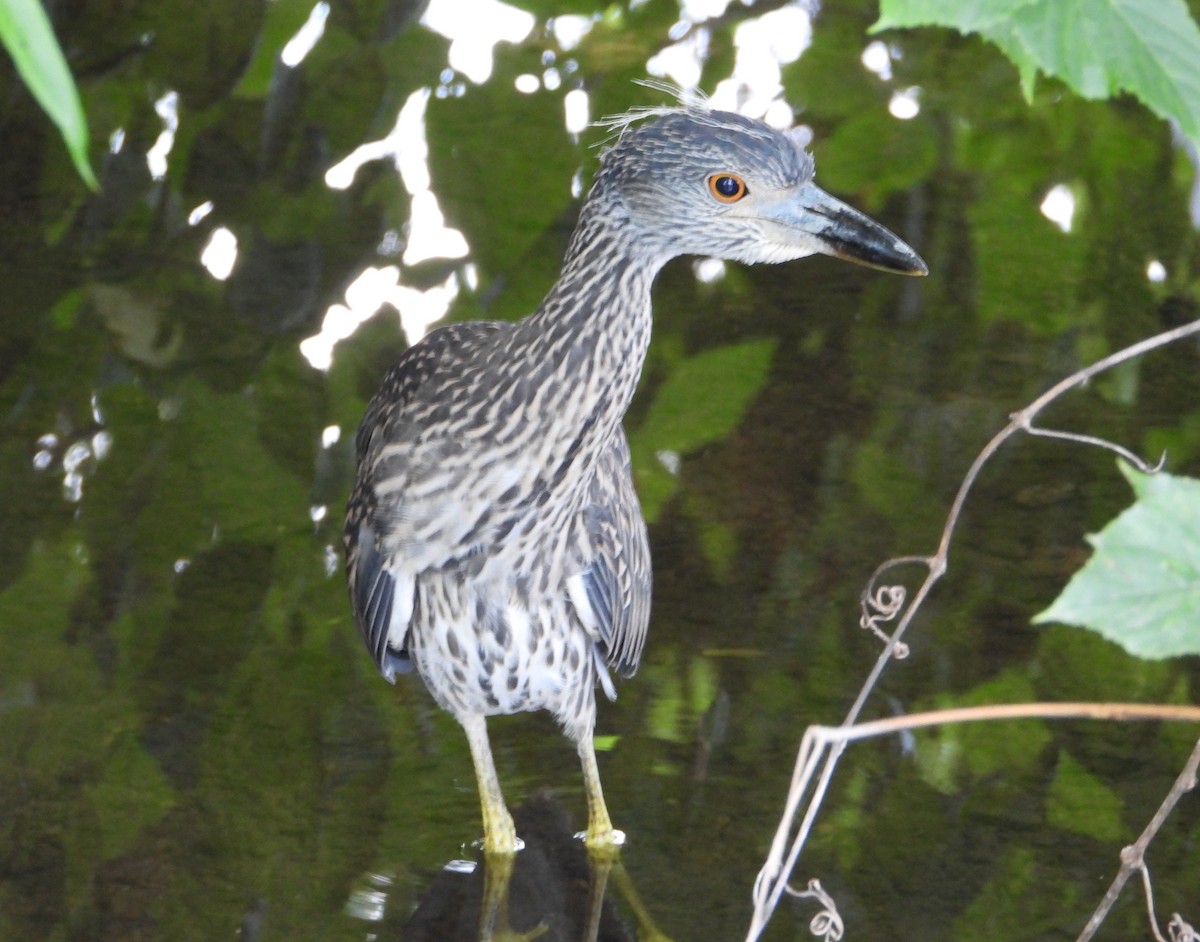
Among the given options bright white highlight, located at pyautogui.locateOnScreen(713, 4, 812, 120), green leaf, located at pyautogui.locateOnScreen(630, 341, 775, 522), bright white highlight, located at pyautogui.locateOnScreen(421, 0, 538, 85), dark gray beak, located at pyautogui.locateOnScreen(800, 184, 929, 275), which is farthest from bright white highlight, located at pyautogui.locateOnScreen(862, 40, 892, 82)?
dark gray beak, located at pyautogui.locateOnScreen(800, 184, 929, 275)

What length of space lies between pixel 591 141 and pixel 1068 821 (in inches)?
164

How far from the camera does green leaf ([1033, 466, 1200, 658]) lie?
1.30 metres

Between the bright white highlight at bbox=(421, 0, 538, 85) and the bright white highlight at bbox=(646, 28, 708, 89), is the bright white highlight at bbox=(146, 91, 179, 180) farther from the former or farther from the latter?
the bright white highlight at bbox=(646, 28, 708, 89)

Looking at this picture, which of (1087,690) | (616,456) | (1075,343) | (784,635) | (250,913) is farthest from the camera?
(1075,343)

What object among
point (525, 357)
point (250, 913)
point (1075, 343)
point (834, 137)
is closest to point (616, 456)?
point (525, 357)

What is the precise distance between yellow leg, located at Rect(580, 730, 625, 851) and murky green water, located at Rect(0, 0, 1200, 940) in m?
0.09

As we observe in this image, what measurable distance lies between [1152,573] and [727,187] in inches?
81.5

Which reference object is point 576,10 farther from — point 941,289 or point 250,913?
point 250,913

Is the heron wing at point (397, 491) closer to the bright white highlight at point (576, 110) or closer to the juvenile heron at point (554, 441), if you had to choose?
the juvenile heron at point (554, 441)

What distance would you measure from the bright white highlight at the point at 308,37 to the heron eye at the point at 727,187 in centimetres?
471

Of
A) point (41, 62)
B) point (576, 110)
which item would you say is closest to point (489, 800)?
point (41, 62)

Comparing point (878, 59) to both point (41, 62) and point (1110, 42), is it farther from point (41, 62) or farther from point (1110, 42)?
point (41, 62)

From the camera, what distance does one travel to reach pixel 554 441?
3.25 meters

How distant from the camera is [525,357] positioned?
329cm
